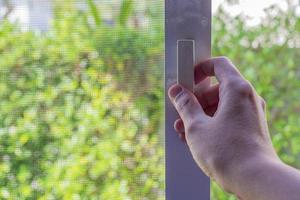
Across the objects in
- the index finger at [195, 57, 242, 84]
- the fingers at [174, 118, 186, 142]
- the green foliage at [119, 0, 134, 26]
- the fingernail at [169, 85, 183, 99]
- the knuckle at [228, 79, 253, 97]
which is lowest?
the fingers at [174, 118, 186, 142]

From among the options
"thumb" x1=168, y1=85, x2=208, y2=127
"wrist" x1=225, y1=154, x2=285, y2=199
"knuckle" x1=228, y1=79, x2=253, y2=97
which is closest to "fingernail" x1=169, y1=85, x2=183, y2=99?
"thumb" x1=168, y1=85, x2=208, y2=127

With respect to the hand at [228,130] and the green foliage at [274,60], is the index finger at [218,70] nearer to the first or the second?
the hand at [228,130]

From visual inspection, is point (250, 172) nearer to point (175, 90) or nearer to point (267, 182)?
point (267, 182)

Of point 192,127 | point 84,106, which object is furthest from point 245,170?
point 84,106

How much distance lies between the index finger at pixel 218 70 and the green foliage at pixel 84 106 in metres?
0.09

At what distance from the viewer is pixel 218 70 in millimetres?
864

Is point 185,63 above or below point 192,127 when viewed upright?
above

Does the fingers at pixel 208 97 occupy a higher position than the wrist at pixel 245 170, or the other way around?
the fingers at pixel 208 97

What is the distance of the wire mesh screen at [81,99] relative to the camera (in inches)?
36.4

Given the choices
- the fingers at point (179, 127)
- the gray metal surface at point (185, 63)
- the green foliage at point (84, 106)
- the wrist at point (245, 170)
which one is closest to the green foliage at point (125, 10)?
the green foliage at point (84, 106)

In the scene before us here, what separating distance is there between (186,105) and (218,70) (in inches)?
3.5

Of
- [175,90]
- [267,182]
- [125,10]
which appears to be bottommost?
[267,182]

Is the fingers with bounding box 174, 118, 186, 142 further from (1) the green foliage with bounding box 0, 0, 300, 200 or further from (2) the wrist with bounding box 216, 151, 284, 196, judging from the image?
(2) the wrist with bounding box 216, 151, 284, 196

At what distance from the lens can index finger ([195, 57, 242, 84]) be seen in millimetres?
847
